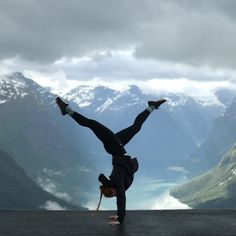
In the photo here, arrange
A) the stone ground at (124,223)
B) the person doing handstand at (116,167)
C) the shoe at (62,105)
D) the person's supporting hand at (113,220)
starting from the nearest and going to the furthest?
1. the stone ground at (124,223)
2. the person doing handstand at (116,167)
3. the person's supporting hand at (113,220)
4. the shoe at (62,105)

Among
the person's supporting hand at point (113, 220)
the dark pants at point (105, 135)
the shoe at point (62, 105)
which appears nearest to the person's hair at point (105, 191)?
the person's supporting hand at point (113, 220)

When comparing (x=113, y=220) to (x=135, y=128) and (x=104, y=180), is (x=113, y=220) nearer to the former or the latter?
(x=104, y=180)

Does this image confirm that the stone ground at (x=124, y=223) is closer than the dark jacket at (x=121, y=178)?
Yes

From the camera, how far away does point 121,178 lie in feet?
44.1

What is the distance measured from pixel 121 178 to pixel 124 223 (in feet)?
4.20

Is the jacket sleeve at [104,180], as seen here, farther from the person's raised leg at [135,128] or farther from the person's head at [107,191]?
the person's raised leg at [135,128]

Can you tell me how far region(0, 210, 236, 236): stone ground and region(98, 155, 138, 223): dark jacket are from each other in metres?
0.56

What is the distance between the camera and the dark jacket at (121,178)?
13.2m

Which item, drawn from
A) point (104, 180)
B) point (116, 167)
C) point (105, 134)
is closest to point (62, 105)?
point (105, 134)

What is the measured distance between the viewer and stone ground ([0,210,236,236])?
40.4 feet

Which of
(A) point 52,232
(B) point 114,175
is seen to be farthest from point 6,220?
(B) point 114,175

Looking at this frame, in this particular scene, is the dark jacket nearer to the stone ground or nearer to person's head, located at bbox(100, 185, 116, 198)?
person's head, located at bbox(100, 185, 116, 198)

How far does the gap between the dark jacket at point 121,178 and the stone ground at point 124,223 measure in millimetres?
562

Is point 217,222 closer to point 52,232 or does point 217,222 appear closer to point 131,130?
point 131,130
